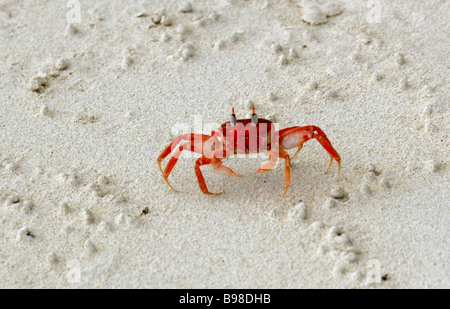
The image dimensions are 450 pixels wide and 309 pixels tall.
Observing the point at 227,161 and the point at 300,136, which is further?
the point at 227,161

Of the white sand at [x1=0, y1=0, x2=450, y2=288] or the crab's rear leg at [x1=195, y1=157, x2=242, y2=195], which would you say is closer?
the white sand at [x1=0, y1=0, x2=450, y2=288]

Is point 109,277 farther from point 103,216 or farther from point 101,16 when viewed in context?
point 101,16

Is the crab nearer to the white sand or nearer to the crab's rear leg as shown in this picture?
the crab's rear leg

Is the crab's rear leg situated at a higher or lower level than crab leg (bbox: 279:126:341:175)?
lower

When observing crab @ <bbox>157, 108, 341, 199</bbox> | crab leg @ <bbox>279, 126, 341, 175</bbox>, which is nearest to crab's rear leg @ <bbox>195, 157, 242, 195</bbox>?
crab @ <bbox>157, 108, 341, 199</bbox>

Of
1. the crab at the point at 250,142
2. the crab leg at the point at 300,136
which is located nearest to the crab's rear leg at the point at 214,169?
the crab at the point at 250,142

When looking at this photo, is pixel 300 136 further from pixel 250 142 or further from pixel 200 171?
pixel 200 171

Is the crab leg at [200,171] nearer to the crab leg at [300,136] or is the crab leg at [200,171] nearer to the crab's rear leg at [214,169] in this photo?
the crab's rear leg at [214,169]

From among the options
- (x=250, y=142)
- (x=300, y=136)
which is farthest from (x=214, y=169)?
(x=300, y=136)

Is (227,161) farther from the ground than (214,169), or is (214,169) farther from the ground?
(214,169)
